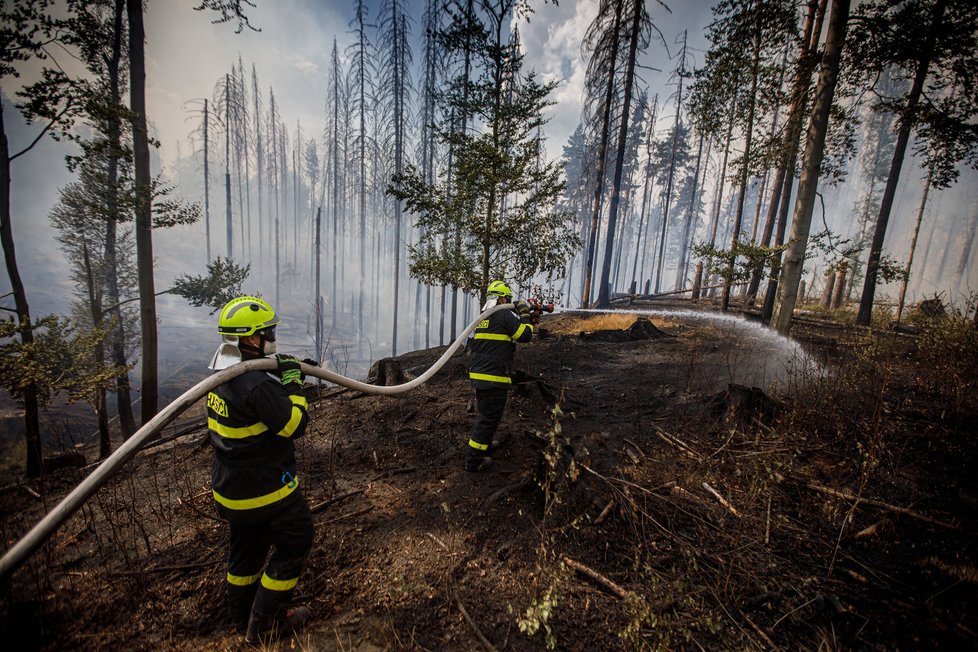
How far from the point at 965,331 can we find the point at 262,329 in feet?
39.6

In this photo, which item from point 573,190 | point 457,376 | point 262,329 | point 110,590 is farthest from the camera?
point 573,190

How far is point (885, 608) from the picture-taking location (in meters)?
2.37

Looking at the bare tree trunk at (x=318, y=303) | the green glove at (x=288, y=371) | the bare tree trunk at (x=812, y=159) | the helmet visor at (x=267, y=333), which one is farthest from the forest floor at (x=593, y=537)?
the bare tree trunk at (x=318, y=303)

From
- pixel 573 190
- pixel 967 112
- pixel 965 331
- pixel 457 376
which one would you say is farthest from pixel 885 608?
pixel 573 190

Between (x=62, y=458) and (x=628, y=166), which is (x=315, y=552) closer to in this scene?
(x=62, y=458)

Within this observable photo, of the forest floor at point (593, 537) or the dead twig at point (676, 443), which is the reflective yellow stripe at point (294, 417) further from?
the dead twig at point (676, 443)

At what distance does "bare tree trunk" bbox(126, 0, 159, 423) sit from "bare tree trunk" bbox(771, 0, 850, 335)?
1498cm

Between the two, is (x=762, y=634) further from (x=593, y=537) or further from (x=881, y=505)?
(x=881, y=505)

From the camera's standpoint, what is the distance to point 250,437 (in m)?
2.46

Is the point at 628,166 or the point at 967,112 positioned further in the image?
the point at 628,166

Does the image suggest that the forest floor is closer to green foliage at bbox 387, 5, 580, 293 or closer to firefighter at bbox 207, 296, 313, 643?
firefighter at bbox 207, 296, 313, 643

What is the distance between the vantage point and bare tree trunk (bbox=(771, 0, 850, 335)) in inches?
257

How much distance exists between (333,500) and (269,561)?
1.40m

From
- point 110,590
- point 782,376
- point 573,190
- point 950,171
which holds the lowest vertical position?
point 110,590
